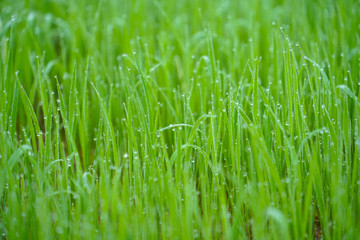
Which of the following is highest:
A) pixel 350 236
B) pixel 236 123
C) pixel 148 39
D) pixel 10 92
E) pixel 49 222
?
pixel 148 39

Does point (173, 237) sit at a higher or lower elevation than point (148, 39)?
lower

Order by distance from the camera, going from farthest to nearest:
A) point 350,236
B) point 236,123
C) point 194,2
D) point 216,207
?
point 194,2, point 236,123, point 216,207, point 350,236

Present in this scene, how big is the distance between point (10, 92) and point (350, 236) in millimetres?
1304

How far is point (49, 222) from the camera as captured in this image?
4.06 ft

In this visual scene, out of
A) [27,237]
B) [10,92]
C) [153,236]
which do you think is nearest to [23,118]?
[10,92]

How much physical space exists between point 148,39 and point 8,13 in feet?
2.83

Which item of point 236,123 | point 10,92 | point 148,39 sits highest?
point 148,39

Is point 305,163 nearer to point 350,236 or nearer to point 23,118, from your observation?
point 350,236

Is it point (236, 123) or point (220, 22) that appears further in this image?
point (220, 22)

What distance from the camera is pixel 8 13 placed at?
8.00ft

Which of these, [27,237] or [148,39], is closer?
[27,237]

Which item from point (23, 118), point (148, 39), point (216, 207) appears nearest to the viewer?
point (216, 207)

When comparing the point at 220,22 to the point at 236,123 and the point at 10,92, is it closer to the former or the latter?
the point at 236,123

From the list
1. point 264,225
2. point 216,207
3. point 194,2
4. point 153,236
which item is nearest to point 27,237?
point 153,236
